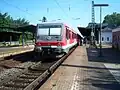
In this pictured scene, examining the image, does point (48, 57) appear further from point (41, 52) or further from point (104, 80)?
point (104, 80)

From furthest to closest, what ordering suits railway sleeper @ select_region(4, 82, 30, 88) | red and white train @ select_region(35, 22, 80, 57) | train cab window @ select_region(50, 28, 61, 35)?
train cab window @ select_region(50, 28, 61, 35) → red and white train @ select_region(35, 22, 80, 57) → railway sleeper @ select_region(4, 82, 30, 88)

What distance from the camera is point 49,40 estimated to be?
64.4 ft

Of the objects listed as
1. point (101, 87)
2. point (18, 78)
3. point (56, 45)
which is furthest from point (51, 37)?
point (101, 87)

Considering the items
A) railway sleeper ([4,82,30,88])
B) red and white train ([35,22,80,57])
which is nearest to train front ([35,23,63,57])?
red and white train ([35,22,80,57])

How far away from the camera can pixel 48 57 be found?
67.1 ft

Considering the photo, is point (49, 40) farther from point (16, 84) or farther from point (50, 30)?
point (16, 84)

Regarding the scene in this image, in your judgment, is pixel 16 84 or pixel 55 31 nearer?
pixel 16 84

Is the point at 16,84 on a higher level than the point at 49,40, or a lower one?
lower

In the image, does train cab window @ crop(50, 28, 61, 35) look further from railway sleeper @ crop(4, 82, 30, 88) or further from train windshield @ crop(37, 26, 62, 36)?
railway sleeper @ crop(4, 82, 30, 88)

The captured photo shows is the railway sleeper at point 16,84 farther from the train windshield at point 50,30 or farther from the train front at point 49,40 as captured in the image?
the train windshield at point 50,30

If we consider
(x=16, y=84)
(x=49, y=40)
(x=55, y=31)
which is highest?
(x=55, y=31)

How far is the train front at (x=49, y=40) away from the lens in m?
19.5

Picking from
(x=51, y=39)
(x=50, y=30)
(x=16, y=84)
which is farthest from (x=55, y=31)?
(x=16, y=84)

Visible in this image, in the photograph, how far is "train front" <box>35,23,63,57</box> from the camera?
1950cm
